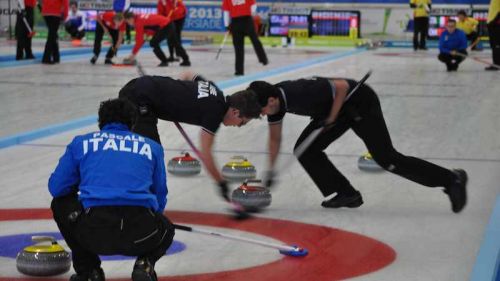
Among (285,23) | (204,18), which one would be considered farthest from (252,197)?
(204,18)

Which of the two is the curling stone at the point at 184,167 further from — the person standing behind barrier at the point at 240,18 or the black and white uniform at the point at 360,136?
the person standing behind barrier at the point at 240,18

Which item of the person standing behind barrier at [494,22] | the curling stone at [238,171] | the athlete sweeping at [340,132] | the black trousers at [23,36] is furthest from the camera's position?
the black trousers at [23,36]

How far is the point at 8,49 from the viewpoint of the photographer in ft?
82.6

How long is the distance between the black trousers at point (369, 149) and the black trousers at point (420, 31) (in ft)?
69.3

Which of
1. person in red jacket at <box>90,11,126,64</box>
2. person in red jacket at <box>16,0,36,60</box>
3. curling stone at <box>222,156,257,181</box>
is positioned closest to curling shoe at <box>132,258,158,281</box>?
curling stone at <box>222,156,257,181</box>

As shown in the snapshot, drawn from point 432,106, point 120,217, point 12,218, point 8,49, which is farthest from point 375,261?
point 8,49

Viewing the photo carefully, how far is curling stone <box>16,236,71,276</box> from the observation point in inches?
199

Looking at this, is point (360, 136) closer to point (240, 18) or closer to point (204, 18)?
point (240, 18)

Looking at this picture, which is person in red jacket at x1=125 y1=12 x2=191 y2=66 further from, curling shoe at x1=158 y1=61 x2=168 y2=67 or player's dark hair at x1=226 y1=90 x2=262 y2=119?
player's dark hair at x1=226 y1=90 x2=262 y2=119

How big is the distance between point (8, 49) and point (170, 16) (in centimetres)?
584

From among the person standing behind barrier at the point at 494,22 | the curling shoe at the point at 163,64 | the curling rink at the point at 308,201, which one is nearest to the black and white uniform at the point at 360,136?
the curling rink at the point at 308,201

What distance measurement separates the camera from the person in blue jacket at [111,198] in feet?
14.9

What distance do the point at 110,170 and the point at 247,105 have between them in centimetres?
143

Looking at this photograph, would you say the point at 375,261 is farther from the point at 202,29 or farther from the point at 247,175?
the point at 202,29
